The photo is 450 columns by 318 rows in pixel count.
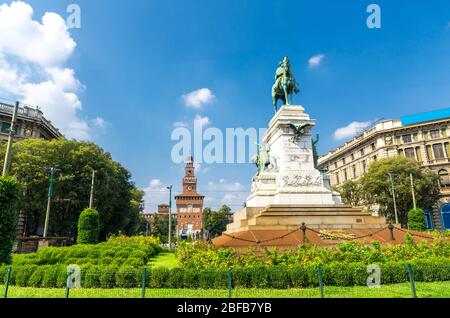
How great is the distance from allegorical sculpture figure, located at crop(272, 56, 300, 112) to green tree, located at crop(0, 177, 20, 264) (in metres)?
17.7

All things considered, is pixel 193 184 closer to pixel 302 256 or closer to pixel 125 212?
pixel 125 212

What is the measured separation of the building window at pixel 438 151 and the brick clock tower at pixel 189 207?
267 feet

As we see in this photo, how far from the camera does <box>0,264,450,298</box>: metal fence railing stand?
30.0 feet

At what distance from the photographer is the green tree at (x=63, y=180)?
35.8 meters

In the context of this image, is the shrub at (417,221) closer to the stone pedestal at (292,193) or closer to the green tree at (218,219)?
the stone pedestal at (292,193)

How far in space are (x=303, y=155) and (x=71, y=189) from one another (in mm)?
29775

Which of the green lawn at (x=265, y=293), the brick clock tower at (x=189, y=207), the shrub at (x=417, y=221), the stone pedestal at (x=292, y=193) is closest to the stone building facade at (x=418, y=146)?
the shrub at (x=417, y=221)

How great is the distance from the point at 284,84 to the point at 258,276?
16157mm

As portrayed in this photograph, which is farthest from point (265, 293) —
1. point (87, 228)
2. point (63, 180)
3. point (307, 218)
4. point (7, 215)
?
point (63, 180)

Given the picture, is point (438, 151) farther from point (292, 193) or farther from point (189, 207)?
point (189, 207)

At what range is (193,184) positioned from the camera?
125m

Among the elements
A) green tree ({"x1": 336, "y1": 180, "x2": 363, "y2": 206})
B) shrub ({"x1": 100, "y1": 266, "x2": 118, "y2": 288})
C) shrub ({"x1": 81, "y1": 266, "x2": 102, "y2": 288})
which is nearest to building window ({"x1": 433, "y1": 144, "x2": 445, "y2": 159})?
green tree ({"x1": 336, "y1": 180, "x2": 363, "y2": 206})

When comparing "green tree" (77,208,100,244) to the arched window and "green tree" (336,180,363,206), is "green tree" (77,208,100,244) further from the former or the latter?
the arched window
